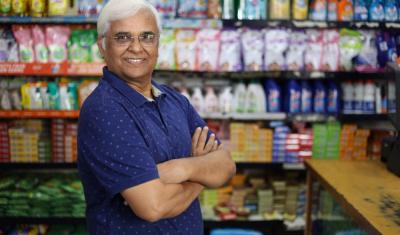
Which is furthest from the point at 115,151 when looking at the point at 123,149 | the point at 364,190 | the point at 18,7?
the point at 18,7

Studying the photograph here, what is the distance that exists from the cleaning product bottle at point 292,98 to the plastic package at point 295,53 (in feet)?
0.52

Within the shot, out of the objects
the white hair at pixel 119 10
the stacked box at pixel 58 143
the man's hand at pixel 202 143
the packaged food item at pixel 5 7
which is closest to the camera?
the white hair at pixel 119 10

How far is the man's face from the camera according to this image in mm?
1688

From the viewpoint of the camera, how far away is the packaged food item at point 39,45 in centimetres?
374

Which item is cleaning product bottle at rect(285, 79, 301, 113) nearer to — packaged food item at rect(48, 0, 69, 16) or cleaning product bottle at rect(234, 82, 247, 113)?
cleaning product bottle at rect(234, 82, 247, 113)

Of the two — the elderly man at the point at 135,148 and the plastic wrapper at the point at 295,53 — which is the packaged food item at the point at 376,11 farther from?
the elderly man at the point at 135,148

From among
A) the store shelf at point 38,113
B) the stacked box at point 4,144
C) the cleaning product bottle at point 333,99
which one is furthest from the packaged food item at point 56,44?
the cleaning product bottle at point 333,99

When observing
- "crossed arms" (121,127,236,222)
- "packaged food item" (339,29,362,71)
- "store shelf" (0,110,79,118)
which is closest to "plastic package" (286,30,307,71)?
"packaged food item" (339,29,362,71)

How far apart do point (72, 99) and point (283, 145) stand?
5.97ft

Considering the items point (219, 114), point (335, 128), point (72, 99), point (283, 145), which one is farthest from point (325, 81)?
point (72, 99)

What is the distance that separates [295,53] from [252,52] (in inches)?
14.4

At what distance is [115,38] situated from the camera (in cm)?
170

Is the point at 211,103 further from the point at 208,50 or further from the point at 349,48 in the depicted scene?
the point at 349,48

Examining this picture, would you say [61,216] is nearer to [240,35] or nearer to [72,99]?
[72,99]
